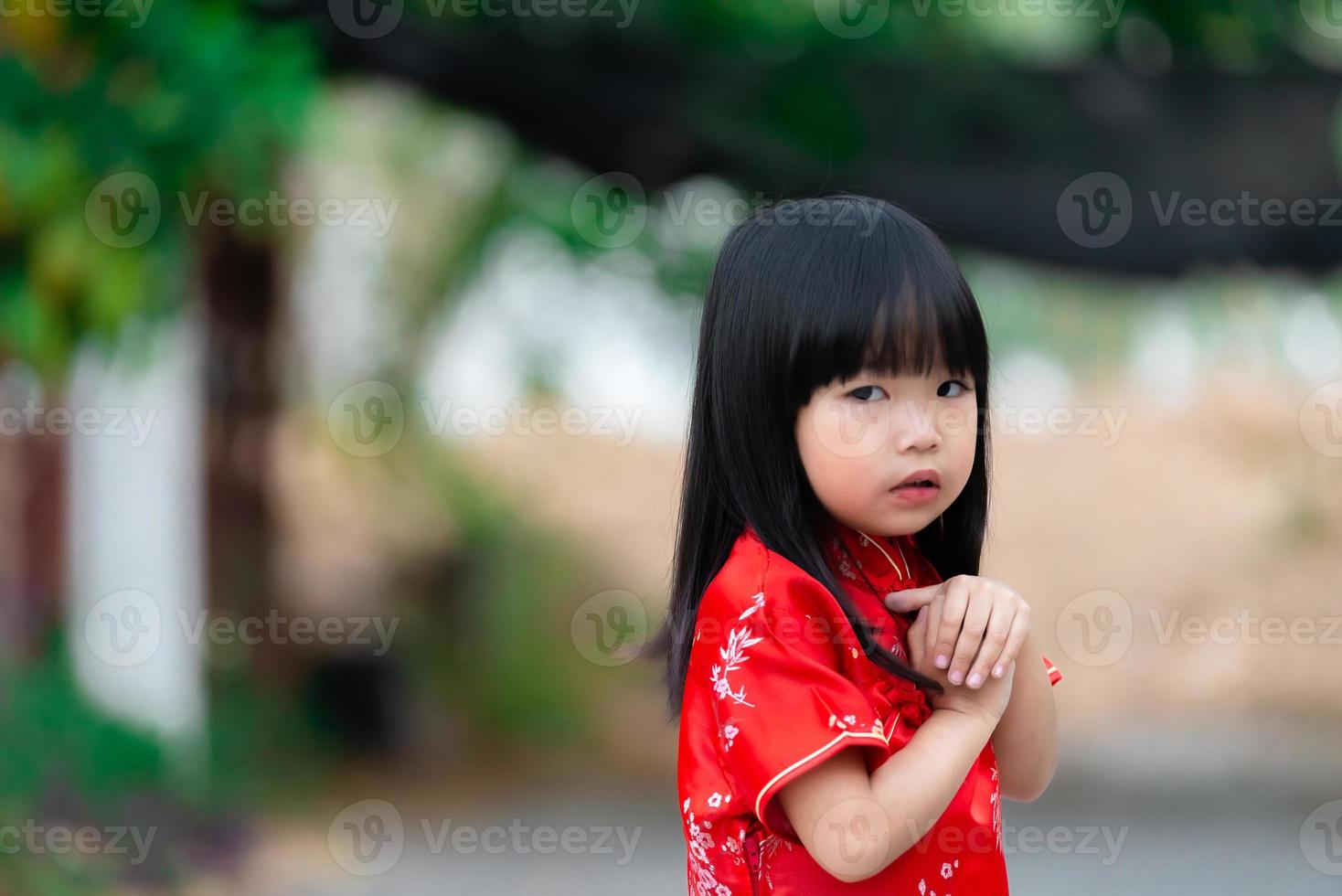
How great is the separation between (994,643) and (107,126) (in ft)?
7.88

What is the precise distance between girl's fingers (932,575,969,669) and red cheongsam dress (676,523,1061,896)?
0.18 feet

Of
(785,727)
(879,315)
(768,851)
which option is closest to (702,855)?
(768,851)

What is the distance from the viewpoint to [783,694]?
118 centimetres

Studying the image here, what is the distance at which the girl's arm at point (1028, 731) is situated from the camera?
1.33m

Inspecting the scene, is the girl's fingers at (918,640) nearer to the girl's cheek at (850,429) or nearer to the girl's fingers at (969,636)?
the girl's fingers at (969,636)

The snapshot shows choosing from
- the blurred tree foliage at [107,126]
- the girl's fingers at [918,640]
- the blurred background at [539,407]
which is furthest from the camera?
the blurred background at [539,407]

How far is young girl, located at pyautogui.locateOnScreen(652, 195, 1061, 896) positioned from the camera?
1170 millimetres

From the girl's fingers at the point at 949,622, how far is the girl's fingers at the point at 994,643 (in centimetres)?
3

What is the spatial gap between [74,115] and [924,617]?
2.41 m

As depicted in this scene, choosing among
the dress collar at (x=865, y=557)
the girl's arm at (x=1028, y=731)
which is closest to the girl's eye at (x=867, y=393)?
the dress collar at (x=865, y=557)

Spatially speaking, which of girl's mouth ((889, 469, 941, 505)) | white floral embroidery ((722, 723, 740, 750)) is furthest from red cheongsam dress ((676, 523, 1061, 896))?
girl's mouth ((889, 469, 941, 505))

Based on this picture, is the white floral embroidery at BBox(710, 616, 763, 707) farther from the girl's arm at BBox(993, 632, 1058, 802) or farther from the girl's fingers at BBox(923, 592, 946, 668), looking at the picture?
the girl's arm at BBox(993, 632, 1058, 802)

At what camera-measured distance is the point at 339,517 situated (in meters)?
6.27

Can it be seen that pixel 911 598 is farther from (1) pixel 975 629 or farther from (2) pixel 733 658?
(2) pixel 733 658
